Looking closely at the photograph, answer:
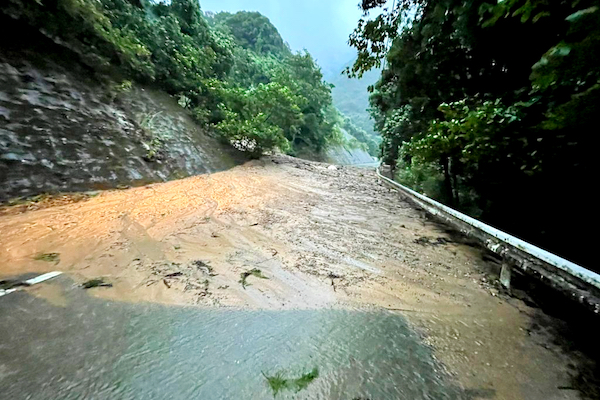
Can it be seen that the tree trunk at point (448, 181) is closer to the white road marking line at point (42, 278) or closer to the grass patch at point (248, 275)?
the grass patch at point (248, 275)

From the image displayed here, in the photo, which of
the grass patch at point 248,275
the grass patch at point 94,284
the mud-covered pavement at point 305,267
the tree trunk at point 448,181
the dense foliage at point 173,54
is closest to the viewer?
the mud-covered pavement at point 305,267

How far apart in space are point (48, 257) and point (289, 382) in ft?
12.0

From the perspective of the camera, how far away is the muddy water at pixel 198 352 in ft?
5.83

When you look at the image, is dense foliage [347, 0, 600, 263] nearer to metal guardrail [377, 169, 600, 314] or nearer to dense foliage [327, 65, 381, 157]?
metal guardrail [377, 169, 600, 314]

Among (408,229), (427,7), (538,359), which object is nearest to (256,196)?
(408,229)

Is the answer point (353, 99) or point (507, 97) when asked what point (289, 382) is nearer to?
point (507, 97)

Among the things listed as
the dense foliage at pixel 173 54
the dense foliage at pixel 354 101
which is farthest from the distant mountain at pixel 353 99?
the dense foliage at pixel 173 54

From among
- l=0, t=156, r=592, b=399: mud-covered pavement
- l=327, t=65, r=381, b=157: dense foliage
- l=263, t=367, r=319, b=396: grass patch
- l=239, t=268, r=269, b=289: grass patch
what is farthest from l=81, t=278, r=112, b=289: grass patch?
l=327, t=65, r=381, b=157: dense foliage

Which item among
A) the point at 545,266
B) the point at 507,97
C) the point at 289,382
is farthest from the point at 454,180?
the point at 289,382

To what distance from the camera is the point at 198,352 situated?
82.8 inches

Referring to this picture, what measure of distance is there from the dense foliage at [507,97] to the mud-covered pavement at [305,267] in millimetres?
1135

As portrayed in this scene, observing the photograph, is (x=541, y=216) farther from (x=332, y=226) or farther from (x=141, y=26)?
(x=141, y=26)

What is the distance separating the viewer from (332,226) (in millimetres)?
5695

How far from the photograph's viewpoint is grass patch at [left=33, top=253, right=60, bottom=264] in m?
3.62
